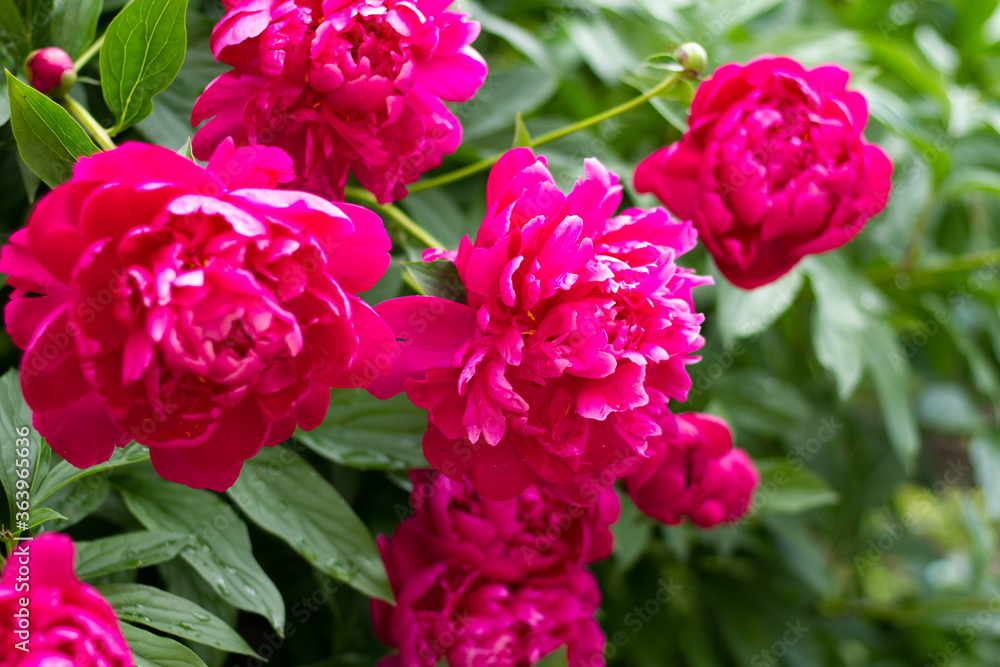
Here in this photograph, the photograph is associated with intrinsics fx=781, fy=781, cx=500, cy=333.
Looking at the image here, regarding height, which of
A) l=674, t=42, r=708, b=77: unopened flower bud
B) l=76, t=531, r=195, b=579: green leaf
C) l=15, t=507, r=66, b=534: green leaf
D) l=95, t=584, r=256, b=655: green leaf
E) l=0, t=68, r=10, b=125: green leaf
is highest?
l=0, t=68, r=10, b=125: green leaf

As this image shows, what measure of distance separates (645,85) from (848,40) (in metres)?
0.44

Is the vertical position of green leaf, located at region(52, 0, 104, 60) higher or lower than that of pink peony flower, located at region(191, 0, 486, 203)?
higher

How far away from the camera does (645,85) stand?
77 cm

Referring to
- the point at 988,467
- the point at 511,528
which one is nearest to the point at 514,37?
the point at 511,528

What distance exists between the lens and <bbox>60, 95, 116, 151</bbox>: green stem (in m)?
0.54

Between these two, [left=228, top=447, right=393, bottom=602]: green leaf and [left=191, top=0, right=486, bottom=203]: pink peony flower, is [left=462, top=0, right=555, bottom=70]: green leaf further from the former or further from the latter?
[left=228, top=447, right=393, bottom=602]: green leaf

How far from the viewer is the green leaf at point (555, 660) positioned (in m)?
0.69

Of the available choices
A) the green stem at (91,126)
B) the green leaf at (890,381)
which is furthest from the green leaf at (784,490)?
the green stem at (91,126)

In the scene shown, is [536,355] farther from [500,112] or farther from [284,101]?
[500,112]

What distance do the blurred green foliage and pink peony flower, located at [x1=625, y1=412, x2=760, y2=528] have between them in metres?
0.16

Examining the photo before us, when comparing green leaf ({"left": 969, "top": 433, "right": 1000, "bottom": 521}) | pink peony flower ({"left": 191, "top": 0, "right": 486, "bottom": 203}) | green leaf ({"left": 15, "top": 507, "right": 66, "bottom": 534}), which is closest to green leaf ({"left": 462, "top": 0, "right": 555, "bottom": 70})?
pink peony flower ({"left": 191, "top": 0, "right": 486, "bottom": 203})

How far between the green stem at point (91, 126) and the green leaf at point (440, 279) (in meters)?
0.22

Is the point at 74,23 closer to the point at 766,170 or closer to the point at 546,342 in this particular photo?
the point at 546,342

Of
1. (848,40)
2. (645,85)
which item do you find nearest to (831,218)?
(645,85)
